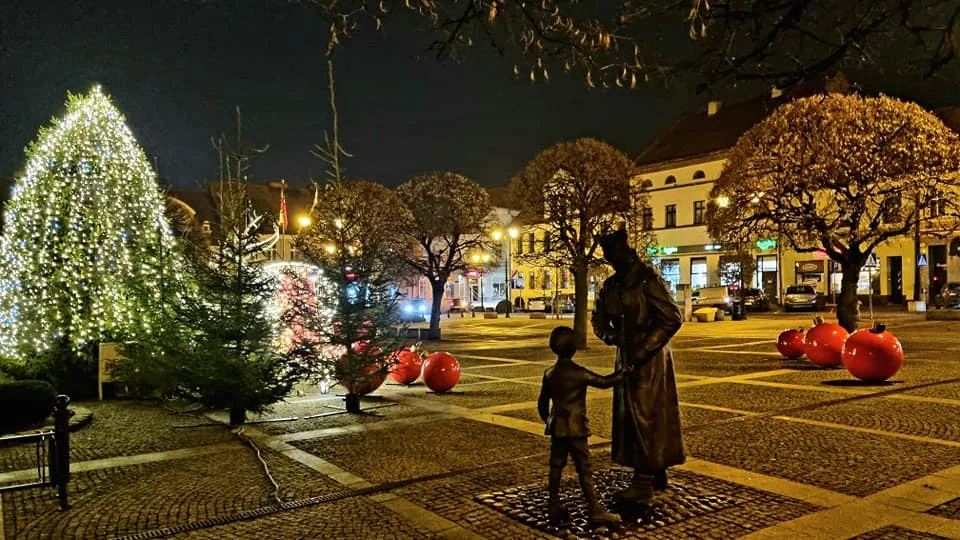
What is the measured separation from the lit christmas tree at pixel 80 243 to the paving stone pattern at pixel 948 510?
11954mm

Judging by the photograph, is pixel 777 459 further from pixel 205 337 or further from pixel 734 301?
pixel 734 301

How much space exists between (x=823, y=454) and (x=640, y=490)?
3.30 m

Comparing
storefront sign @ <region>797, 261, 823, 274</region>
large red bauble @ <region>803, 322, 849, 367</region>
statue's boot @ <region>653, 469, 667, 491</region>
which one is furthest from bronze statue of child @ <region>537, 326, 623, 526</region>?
storefront sign @ <region>797, 261, 823, 274</region>

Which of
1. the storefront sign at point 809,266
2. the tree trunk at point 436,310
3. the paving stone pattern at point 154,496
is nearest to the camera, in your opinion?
the paving stone pattern at point 154,496

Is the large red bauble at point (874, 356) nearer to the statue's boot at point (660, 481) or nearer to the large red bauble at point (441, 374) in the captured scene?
the large red bauble at point (441, 374)

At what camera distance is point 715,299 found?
41.7 meters

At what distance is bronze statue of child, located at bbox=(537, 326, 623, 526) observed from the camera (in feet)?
18.6

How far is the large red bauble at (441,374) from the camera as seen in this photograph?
14156 millimetres

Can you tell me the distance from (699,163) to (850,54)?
179 ft

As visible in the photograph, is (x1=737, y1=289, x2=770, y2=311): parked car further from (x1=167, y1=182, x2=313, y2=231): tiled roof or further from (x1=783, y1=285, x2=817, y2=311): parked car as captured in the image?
(x1=167, y1=182, x2=313, y2=231): tiled roof

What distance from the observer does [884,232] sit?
910 inches

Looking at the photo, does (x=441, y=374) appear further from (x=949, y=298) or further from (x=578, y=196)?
(x=949, y=298)

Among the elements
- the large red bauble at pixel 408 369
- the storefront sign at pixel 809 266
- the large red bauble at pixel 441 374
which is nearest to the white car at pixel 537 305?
the storefront sign at pixel 809 266

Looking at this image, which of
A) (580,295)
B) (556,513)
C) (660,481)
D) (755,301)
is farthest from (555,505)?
(755,301)
